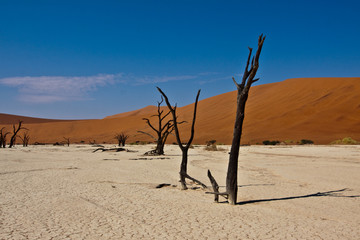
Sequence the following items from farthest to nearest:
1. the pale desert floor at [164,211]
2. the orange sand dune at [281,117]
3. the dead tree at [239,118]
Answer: the orange sand dune at [281,117]
the dead tree at [239,118]
the pale desert floor at [164,211]

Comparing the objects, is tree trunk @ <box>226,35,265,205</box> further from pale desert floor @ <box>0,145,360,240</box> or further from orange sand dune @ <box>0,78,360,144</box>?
orange sand dune @ <box>0,78,360,144</box>

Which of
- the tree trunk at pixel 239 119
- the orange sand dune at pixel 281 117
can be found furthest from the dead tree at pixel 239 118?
the orange sand dune at pixel 281 117

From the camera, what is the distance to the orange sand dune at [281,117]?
1446 inches

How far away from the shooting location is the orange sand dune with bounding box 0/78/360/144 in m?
36.7

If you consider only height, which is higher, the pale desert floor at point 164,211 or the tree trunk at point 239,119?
the tree trunk at point 239,119

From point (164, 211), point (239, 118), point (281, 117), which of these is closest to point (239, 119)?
point (239, 118)

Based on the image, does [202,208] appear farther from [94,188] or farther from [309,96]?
[309,96]

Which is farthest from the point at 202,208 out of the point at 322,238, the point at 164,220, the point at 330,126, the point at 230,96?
the point at 230,96

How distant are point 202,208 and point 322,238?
204 cm

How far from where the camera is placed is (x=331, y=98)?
47.5 m

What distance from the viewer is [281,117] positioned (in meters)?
44.7

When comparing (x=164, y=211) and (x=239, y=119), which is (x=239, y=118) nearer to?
(x=239, y=119)

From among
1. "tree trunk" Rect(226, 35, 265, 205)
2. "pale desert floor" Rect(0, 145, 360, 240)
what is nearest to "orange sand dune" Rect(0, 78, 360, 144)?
"pale desert floor" Rect(0, 145, 360, 240)

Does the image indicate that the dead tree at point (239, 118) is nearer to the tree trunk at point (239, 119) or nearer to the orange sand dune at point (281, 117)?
the tree trunk at point (239, 119)
